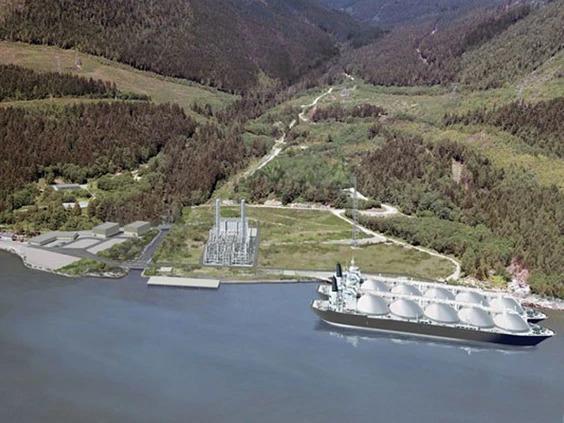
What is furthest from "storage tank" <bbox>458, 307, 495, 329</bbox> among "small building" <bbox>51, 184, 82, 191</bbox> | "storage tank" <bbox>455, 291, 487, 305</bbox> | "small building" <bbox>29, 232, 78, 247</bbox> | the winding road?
the winding road

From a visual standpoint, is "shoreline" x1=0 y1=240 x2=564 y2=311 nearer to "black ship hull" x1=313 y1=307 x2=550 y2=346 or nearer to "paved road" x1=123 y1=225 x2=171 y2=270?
"paved road" x1=123 y1=225 x2=171 y2=270

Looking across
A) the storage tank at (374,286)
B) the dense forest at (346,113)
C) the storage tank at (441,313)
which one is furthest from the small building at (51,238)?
the dense forest at (346,113)

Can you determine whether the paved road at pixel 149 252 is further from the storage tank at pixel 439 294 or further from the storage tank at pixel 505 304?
the storage tank at pixel 505 304

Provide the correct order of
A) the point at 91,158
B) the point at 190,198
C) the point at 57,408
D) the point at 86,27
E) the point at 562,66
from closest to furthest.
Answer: the point at 57,408
the point at 190,198
the point at 91,158
the point at 562,66
the point at 86,27

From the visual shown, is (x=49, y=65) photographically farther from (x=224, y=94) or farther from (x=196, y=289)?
(x=196, y=289)

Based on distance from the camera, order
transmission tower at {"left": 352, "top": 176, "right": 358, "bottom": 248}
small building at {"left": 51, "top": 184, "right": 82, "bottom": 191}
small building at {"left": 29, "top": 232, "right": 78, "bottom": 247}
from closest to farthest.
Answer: small building at {"left": 29, "top": 232, "right": 78, "bottom": 247} < transmission tower at {"left": 352, "top": 176, "right": 358, "bottom": 248} < small building at {"left": 51, "top": 184, "right": 82, "bottom": 191}

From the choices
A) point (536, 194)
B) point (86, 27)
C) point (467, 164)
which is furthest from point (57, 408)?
point (86, 27)
